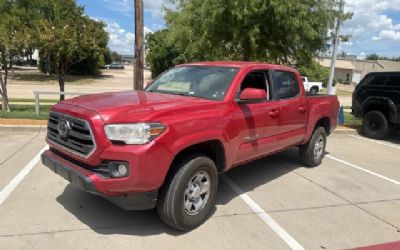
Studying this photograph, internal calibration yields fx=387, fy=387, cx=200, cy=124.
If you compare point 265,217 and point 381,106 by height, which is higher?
point 381,106

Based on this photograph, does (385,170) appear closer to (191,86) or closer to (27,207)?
(191,86)

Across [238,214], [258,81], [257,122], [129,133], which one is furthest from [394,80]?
[129,133]

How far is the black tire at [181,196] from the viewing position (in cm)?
405

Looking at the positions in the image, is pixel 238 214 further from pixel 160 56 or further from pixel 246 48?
pixel 160 56

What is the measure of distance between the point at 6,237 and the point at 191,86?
2.80 metres

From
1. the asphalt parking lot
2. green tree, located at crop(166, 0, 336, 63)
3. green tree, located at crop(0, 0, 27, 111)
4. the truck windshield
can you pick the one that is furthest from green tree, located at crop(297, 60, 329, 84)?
the truck windshield

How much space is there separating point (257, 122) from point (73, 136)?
2415mm

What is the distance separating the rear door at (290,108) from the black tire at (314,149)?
0.50 m

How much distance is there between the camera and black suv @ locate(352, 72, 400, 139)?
409 inches

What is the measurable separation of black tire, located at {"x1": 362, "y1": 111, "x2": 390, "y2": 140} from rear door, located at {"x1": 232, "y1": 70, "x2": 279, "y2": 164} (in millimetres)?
6278

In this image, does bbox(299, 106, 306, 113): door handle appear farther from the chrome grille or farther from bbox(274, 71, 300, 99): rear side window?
the chrome grille

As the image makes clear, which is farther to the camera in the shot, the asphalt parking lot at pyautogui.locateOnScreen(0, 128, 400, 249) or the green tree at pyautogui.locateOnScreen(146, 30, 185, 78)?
the green tree at pyautogui.locateOnScreen(146, 30, 185, 78)

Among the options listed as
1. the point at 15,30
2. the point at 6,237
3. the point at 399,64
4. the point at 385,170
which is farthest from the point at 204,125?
the point at 399,64

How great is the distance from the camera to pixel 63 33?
16938mm
